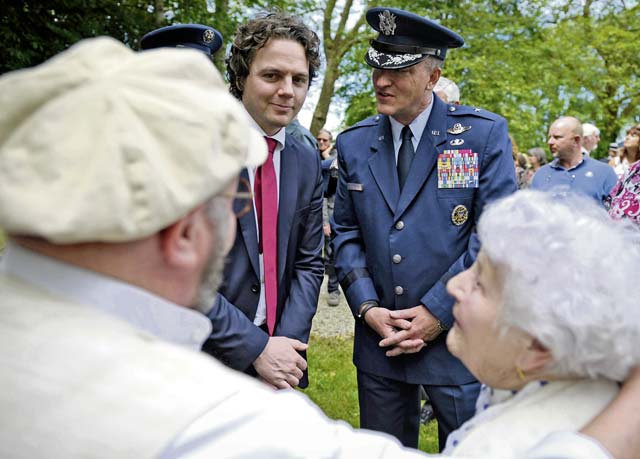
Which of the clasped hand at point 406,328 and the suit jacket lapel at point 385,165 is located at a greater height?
the suit jacket lapel at point 385,165

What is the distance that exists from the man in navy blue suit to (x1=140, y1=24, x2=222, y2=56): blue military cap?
0.53 meters

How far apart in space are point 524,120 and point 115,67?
712 inches

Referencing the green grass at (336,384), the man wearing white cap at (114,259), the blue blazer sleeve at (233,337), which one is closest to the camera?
the man wearing white cap at (114,259)

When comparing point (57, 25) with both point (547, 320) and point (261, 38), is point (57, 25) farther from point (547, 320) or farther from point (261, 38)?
point (547, 320)

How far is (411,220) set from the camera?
10.2 feet

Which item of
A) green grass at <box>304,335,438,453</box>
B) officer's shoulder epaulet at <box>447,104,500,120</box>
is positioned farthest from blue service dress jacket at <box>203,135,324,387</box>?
green grass at <box>304,335,438,453</box>

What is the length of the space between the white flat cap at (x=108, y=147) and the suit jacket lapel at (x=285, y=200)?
1.76 metres

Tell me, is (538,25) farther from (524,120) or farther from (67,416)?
(67,416)

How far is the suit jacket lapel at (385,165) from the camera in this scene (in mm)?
3154

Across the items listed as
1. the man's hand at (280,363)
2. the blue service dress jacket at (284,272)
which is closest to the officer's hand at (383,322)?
the blue service dress jacket at (284,272)

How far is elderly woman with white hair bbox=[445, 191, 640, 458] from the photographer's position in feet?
4.92

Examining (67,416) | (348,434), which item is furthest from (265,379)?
(67,416)

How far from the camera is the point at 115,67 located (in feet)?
3.82

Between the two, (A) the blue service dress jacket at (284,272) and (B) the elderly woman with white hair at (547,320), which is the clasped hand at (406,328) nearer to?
(A) the blue service dress jacket at (284,272)
